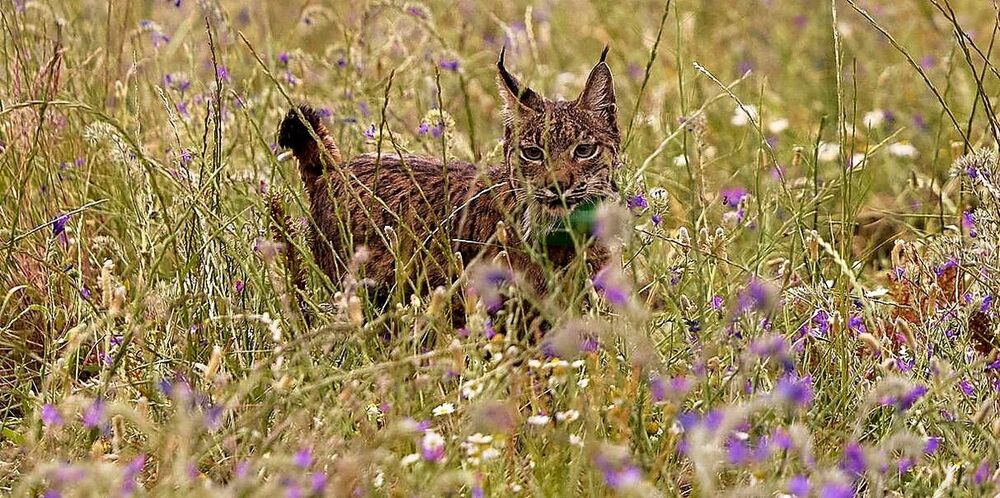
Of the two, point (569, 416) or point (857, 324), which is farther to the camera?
point (857, 324)

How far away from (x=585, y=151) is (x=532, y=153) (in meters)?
0.13

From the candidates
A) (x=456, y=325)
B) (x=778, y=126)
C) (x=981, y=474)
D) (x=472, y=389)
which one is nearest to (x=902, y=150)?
(x=778, y=126)

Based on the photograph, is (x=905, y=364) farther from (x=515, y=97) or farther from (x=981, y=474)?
(x=515, y=97)

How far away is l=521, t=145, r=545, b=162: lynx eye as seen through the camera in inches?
140

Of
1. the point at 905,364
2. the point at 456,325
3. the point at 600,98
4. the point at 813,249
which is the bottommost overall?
the point at 456,325

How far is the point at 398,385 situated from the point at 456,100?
373cm

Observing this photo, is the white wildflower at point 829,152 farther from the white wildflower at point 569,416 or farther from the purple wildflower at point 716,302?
the white wildflower at point 569,416

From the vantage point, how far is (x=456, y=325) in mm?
3854

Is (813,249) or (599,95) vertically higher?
(599,95)

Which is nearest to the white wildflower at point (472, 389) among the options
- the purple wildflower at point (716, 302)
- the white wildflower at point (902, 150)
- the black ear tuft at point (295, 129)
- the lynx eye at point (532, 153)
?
the purple wildflower at point (716, 302)

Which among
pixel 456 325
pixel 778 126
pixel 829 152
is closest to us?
pixel 456 325

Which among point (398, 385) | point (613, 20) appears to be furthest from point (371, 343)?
point (613, 20)

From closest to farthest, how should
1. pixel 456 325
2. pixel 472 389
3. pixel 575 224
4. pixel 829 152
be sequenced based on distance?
pixel 472 389
pixel 575 224
pixel 456 325
pixel 829 152

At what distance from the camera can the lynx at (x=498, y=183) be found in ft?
11.3
